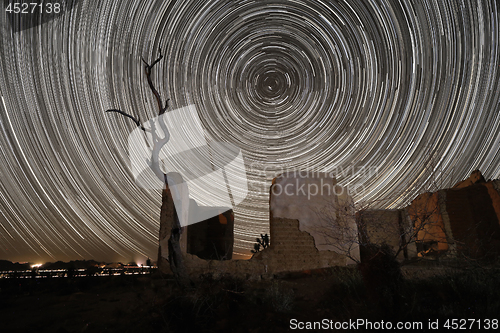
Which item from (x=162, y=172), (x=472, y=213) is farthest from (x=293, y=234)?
(x=472, y=213)

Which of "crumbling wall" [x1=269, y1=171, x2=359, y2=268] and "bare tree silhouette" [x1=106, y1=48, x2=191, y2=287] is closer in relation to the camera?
"bare tree silhouette" [x1=106, y1=48, x2=191, y2=287]

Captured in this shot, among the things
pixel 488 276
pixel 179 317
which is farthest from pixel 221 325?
pixel 488 276

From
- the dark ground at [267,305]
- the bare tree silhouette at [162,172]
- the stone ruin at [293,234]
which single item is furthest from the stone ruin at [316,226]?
the bare tree silhouette at [162,172]

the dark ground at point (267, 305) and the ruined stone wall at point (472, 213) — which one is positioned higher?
the ruined stone wall at point (472, 213)

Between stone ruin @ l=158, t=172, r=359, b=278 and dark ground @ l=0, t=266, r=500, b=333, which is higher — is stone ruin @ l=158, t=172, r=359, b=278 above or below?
above

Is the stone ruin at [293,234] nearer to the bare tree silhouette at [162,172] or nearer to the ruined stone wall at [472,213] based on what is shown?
the bare tree silhouette at [162,172]

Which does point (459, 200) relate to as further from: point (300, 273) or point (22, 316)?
point (22, 316)

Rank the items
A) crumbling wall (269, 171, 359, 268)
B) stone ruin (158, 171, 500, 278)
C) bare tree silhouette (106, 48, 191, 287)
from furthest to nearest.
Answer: crumbling wall (269, 171, 359, 268) < stone ruin (158, 171, 500, 278) < bare tree silhouette (106, 48, 191, 287)

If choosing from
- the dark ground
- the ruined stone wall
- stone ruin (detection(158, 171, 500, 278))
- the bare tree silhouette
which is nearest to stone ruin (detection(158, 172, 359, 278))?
stone ruin (detection(158, 171, 500, 278))

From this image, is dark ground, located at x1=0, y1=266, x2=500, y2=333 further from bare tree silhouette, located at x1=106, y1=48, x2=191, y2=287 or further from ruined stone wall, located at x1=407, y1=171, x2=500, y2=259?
ruined stone wall, located at x1=407, y1=171, x2=500, y2=259

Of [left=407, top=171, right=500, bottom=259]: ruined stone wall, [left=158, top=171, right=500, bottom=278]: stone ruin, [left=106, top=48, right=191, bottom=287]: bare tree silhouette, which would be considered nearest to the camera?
[left=106, top=48, right=191, bottom=287]: bare tree silhouette

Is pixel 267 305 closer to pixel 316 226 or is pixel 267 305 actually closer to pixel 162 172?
pixel 316 226

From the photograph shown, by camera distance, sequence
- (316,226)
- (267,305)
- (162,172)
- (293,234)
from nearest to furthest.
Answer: (267,305)
(162,172)
(293,234)
(316,226)

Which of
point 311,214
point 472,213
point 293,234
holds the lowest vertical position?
point 293,234
